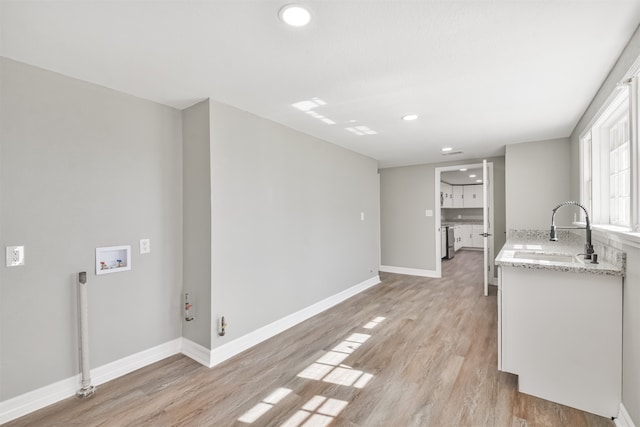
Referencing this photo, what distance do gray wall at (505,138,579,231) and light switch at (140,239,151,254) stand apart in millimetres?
4483

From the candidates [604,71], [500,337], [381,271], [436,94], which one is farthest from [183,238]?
[381,271]

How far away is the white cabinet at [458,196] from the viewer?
9.46m

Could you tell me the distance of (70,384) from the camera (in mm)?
2111

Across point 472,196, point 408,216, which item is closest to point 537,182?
point 408,216

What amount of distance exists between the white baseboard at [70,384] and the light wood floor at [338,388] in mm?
59

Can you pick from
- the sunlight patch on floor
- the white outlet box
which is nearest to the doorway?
the sunlight patch on floor

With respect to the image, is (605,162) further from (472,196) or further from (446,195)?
(472,196)

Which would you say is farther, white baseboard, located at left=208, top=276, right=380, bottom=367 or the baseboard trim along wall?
white baseboard, located at left=208, top=276, right=380, bottom=367

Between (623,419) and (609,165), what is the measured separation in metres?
2.06

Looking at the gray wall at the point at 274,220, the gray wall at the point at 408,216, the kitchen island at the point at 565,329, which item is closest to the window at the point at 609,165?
the kitchen island at the point at 565,329

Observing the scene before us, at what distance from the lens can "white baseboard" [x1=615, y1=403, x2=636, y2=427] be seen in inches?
64.2

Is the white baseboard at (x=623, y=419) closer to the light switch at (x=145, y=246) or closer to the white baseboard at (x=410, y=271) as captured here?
the light switch at (x=145, y=246)

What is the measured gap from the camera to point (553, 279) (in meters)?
2.00

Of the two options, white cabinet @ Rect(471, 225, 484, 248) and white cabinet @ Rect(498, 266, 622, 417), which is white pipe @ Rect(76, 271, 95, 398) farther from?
white cabinet @ Rect(471, 225, 484, 248)
